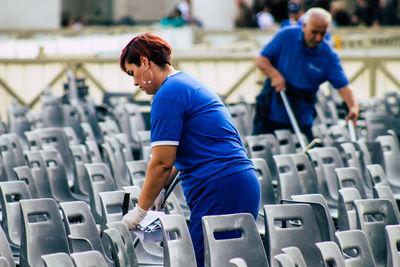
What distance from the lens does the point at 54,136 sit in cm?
821

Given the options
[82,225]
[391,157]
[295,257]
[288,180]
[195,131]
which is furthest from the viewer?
[391,157]

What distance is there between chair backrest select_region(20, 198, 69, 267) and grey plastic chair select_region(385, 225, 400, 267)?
1787 mm

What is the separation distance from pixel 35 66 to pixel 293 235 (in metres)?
8.81

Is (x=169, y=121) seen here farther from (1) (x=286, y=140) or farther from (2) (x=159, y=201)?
(1) (x=286, y=140)

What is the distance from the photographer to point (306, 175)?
6.48 metres

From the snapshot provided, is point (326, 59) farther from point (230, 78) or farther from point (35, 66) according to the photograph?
point (35, 66)

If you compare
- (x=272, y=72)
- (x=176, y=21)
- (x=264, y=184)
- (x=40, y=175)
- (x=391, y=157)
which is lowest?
(x=176, y=21)

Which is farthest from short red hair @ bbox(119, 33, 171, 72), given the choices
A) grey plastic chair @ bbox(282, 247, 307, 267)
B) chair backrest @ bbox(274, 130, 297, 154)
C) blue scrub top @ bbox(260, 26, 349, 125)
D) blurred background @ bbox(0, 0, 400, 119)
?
blurred background @ bbox(0, 0, 400, 119)

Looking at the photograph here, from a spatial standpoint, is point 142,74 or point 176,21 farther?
point 176,21

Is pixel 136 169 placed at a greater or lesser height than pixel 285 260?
lesser

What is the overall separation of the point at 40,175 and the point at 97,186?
2.73ft

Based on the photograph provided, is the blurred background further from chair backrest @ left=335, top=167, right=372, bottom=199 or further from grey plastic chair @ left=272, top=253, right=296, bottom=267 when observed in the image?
grey plastic chair @ left=272, top=253, right=296, bottom=267

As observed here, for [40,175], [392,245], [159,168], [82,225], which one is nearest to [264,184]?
[40,175]

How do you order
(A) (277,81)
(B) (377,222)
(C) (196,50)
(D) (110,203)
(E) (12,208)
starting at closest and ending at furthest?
(B) (377,222) → (D) (110,203) → (E) (12,208) → (A) (277,81) → (C) (196,50)
